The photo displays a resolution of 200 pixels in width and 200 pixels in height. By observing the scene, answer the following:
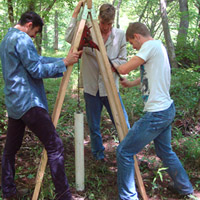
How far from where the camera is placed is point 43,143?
207 cm

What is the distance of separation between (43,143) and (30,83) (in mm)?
573

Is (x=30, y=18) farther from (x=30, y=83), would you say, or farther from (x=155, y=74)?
(x=155, y=74)

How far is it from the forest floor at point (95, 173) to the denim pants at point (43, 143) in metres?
0.27

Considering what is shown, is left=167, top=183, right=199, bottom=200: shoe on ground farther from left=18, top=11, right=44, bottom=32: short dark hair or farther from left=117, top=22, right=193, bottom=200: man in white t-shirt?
left=18, top=11, right=44, bottom=32: short dark hair

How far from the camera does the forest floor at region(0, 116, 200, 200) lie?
2475 millimetres

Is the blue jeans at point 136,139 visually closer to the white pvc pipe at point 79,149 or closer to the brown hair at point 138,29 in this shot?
the white pvc pipe at point 79,149

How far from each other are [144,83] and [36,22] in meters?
1.16

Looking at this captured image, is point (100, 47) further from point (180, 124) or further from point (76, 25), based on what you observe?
point (180, 124)

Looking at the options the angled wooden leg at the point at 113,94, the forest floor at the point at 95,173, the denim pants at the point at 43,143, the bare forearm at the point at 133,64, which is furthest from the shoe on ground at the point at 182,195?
the bare forearm at the point at 133,64

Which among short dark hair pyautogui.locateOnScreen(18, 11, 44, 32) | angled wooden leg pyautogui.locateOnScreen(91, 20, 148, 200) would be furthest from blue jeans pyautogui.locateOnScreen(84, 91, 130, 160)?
short dark hair pyautogui.locateOnScreen(18, 11, 44, 32)

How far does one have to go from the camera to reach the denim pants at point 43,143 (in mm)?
1997

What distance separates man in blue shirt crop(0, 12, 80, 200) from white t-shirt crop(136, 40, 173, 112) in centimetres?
67

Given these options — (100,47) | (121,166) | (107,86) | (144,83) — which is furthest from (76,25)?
(121,166)

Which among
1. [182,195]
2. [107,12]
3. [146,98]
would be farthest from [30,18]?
[182,195]
